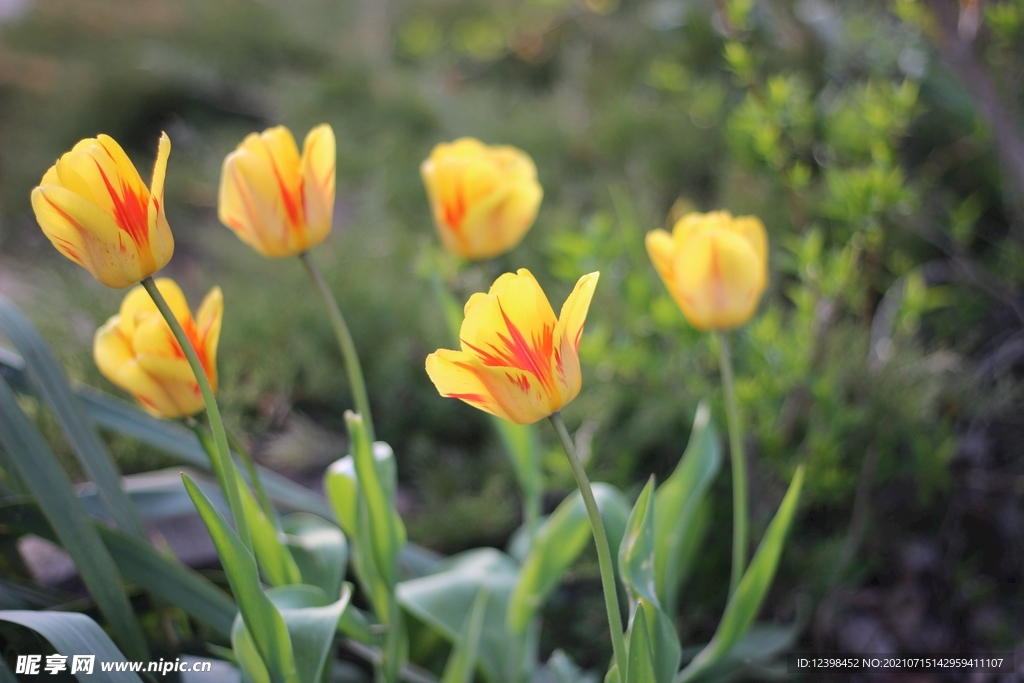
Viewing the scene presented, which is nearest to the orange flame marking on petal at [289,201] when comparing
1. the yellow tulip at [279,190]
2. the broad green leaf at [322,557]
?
the yellow tulip at [279,190]

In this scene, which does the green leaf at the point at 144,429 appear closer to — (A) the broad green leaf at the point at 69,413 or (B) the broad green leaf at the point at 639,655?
(A) the broad green leaf at the point at 69,413

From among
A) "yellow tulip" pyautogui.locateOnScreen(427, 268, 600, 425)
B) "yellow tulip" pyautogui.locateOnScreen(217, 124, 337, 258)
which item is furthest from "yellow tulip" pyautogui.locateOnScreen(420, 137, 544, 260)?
"yellow tulip" pyautogui.locateOnScreen(427, 268, 600, 425)

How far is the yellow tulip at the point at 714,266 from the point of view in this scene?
569 millimetres

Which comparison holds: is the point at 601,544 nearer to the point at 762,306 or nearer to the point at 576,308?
the point at 576,308

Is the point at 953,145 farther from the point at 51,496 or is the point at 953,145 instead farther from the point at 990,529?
the point at 51,496

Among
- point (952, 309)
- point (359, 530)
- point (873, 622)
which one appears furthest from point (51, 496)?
point (952, 309)

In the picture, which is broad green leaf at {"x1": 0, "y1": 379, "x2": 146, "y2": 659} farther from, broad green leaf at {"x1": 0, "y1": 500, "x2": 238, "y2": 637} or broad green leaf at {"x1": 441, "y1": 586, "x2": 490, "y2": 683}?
broad green leaf at {"x1": 441, "y1": 586, "x2": 490, "y2": 683}

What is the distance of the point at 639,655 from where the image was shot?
43cm

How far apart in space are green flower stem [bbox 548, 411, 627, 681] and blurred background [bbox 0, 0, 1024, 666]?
42 cm

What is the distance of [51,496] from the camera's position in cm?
56

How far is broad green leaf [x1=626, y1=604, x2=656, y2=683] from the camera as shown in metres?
0.42

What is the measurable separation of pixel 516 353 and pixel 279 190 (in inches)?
9.8

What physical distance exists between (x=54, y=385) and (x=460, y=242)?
37cm

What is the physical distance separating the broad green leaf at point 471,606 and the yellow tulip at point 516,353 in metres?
0.35
